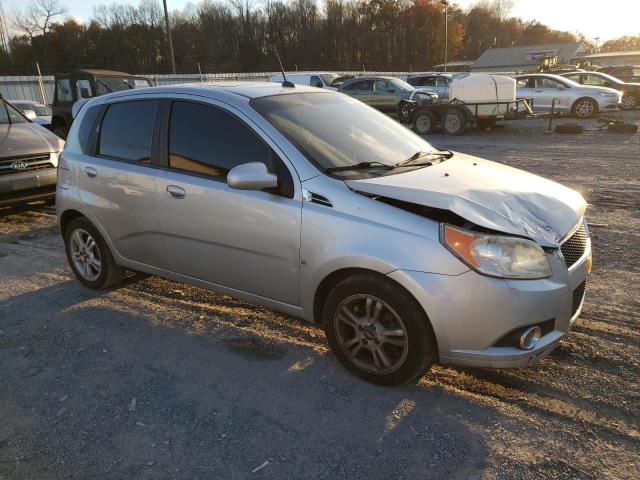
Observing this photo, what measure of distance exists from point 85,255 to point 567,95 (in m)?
17.7

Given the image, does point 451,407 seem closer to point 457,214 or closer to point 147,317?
point 457,214

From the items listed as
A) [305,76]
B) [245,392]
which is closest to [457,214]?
[245,392]

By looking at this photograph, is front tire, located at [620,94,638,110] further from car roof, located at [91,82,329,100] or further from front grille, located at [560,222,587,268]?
front grille, located at [560,222,587,268]

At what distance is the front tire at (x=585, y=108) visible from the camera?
1730cm

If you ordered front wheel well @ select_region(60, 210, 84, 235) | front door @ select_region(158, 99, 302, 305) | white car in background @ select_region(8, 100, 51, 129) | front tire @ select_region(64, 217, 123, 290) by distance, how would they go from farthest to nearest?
white car in background @ select_region(8, 100, 51, 129)
front wheel well @ select_region(60, 210, 84, 235)
front tire @ select_region(64, 217, 123, 290)
front door @ select_region(158, 99, 302, 305)

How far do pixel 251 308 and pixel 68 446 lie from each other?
1.80m

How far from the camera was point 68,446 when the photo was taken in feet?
8.66

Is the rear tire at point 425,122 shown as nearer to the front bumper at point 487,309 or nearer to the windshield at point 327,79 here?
the windshield at point 327,79

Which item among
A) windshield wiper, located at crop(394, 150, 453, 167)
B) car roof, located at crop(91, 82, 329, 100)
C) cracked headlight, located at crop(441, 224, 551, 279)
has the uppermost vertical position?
car roof, located at crop(91, 82, 329, 100)

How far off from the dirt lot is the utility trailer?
1158 centimetres

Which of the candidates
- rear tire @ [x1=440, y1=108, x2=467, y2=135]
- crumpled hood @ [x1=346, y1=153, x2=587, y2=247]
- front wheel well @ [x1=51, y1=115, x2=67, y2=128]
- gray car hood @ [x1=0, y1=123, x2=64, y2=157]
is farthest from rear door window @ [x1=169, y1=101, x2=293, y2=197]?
rear tire @ [x1=440, y1=108, x2=467, y2=135]

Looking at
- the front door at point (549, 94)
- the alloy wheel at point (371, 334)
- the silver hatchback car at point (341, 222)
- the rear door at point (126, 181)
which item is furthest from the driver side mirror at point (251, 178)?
the front door at point (549, 94)

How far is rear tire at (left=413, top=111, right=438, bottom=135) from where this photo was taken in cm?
1585

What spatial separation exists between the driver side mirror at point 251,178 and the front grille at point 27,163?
5522 mm
